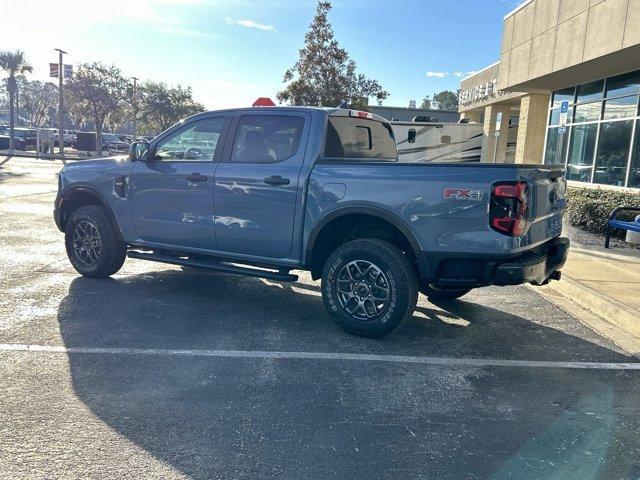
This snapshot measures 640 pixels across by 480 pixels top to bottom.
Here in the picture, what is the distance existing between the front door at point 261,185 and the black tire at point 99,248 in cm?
161

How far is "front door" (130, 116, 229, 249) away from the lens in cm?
561

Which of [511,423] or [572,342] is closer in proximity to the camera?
[511,423]

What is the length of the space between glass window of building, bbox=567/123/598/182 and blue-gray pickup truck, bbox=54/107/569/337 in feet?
38.0

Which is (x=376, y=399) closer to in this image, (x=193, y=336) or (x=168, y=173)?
(x=193, y=336)

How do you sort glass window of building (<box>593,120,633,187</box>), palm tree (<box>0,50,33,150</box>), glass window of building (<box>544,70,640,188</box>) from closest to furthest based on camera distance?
glass window of building (<box>544,70,640,188</box>) → glass window of building (<box>593,120,633,187</box>) → palm tree (<box>0,50,33,150</box>)

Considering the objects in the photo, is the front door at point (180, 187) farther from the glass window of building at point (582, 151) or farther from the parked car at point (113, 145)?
the parked car at point (113, 145)

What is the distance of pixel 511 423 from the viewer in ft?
11.3

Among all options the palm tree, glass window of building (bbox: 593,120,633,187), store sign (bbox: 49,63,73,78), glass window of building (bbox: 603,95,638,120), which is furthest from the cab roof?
the palm tree

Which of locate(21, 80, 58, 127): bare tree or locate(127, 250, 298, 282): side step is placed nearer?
locate(127, 250, 298, 282): side step

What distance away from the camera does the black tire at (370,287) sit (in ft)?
15.2

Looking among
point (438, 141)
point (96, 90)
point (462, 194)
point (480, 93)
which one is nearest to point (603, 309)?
point (462, 194)

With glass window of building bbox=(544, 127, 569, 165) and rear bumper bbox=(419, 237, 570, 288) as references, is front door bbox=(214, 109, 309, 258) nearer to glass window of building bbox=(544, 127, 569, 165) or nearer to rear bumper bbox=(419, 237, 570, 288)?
rear bumper bbox=(419, 237, 570, 288)

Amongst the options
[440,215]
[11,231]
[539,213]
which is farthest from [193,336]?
[11,231]

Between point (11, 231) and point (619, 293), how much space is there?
364 inches
